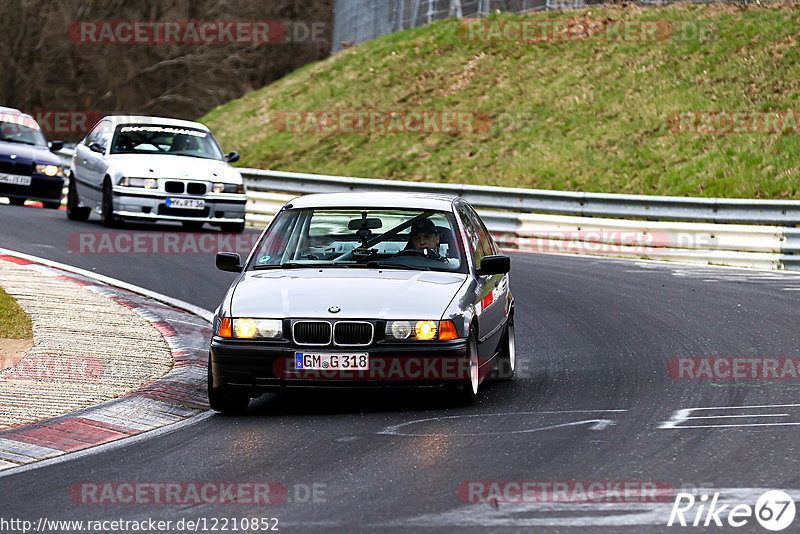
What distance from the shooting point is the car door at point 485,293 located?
916 cm

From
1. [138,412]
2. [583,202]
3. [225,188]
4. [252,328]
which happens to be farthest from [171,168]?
[252,328]

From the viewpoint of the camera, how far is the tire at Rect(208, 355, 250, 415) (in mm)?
8594

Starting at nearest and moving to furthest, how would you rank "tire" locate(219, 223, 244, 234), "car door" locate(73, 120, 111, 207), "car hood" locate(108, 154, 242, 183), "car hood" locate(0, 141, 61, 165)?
"car hood" locate(108, 154, 242, 183), "car door" locate(73, 120, 111, 207), "tire" locate(219, 223, 244, 234), "car hood" locate(0, 141, 61, 165)

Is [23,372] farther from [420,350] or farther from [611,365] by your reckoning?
[611,365]

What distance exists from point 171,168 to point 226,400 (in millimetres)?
12164

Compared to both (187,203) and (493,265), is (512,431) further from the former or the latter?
(187,203)

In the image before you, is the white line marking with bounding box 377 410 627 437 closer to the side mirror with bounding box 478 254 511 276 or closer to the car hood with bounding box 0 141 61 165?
the side mirror with bounding box 478 254 511 276

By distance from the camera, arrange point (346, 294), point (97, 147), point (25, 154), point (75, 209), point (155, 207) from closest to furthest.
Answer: point (346, 294), point (155, 207), point (97, 147), point (75, 209), point (25, 154)

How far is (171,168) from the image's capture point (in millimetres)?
20344

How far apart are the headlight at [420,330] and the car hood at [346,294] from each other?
4cm

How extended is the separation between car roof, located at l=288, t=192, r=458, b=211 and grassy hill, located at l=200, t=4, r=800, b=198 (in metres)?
14.7

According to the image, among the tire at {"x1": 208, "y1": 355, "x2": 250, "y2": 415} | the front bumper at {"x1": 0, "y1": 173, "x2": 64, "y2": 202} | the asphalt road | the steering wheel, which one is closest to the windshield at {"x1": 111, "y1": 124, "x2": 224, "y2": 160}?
the front bumper at {"x1": 0, "y1": 173, "x2": 64, "y2": 202}

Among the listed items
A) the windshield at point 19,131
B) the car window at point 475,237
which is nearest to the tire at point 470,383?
the car window at point 475,237

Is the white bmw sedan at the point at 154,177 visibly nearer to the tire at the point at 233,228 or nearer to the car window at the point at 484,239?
the tire at the point at 233,228
